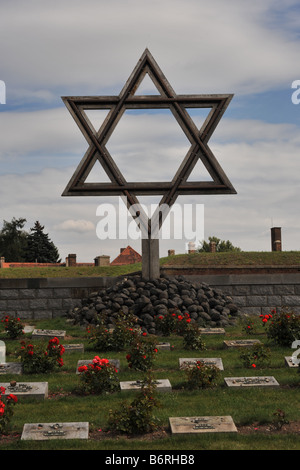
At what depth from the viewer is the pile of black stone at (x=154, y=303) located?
42.8 ft

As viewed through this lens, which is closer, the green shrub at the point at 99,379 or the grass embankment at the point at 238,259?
the green shrub at the point at 99,379

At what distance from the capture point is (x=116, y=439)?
19.8 feet

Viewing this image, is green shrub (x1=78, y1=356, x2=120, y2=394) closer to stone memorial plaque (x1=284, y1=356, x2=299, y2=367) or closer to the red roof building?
stone memorial plaque (x1=284, y1=356, x2=299, y2=367)

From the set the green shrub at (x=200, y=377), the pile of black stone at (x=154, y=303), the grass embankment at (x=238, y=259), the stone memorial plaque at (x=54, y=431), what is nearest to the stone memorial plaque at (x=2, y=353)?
the pile of black stone at (x=154, y=303)

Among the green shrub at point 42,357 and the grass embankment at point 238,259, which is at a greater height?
the grass embankment at point 238,259

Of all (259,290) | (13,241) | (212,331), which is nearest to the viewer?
(212,331)

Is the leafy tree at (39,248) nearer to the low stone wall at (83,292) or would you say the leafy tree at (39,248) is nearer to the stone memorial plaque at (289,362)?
the low stone wall at (83,292)

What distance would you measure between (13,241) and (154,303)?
162 feet

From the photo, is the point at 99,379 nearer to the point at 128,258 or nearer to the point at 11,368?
the point at 11,368

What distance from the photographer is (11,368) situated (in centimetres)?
918

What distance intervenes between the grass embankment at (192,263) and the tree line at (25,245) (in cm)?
3069

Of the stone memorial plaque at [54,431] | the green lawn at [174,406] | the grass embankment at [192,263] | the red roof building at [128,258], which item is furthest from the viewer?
the red roof building at [128,258]

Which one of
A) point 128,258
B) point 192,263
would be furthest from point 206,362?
point 128,258
